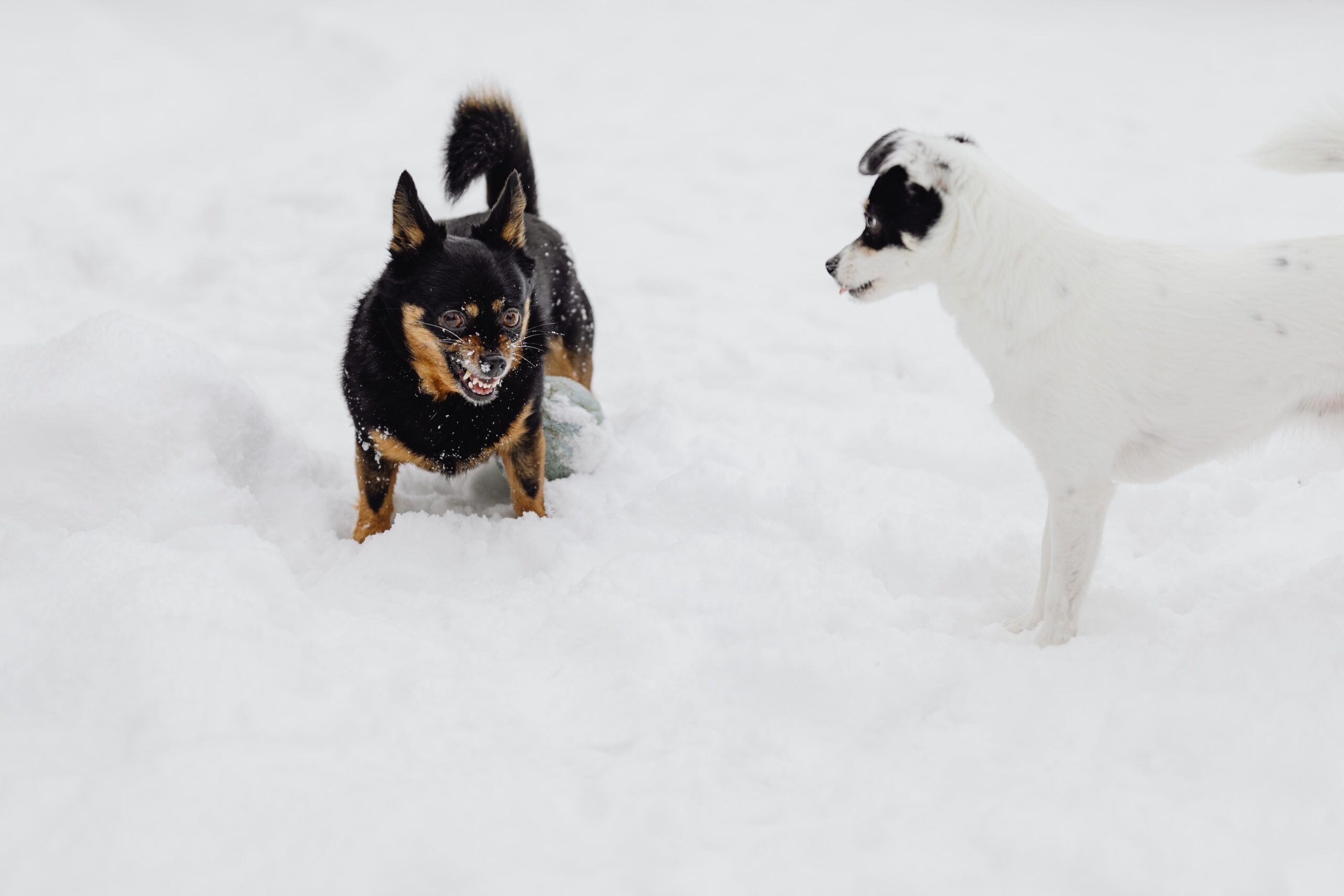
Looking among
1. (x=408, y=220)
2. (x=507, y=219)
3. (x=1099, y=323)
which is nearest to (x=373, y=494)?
(x=408, y=220)

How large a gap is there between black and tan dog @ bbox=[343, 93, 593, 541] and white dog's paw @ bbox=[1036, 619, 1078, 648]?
6.06 feet

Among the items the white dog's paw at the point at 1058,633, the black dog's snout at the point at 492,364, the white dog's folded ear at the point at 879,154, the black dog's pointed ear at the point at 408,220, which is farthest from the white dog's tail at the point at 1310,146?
the black dog's pointed ear at the point at 408,220

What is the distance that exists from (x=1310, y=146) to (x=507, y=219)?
2557 millimetres

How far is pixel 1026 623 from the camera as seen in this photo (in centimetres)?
296

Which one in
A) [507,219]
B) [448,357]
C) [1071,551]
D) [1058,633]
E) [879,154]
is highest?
[879,154]

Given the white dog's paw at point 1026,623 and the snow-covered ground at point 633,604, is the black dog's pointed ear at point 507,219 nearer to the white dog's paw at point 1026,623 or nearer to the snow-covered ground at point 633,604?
the snow-covered ground at point 633,604

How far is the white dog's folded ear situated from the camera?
275 centimetres

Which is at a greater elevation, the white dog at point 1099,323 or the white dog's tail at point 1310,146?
the white dog's tail at point 1310,146

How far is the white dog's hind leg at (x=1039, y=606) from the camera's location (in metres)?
2.95

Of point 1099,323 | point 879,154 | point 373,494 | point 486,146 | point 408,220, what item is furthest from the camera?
point 486,146

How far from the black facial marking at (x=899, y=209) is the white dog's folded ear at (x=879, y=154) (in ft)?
0.11

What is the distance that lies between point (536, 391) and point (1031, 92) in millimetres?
6932

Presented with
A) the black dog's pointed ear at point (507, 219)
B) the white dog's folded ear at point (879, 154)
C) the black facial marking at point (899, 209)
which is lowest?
the black dog's pointed ear at point (507, 219)

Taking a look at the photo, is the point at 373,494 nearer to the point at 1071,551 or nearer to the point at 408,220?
the point at 408,220
